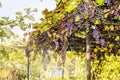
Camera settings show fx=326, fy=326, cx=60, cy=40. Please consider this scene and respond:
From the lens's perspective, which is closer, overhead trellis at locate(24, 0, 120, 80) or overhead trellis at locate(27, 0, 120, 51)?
overhead trellis at locate(27, 0, 120, 51)

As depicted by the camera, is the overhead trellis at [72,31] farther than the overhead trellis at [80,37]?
No

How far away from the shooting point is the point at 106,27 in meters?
4.69

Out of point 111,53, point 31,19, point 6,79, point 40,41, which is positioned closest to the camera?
point 31,19

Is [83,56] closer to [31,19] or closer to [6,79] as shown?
[31,19]

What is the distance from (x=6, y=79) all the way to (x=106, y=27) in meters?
11.4

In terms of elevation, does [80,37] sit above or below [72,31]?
above

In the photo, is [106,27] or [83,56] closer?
[106,27]

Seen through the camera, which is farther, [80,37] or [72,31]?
[80,37]

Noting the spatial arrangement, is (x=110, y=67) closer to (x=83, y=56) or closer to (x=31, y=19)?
(x=83, y=56)

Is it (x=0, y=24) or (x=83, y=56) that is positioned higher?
(x=83, y=56)

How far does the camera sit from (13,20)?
2094 millimetres

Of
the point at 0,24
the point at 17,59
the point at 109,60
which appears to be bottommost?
the point at 0,24

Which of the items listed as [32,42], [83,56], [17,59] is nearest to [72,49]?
[83,56]

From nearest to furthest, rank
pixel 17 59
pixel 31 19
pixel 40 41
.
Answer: pixel 31 19 → pixel 40 41 → pixel 17 59
